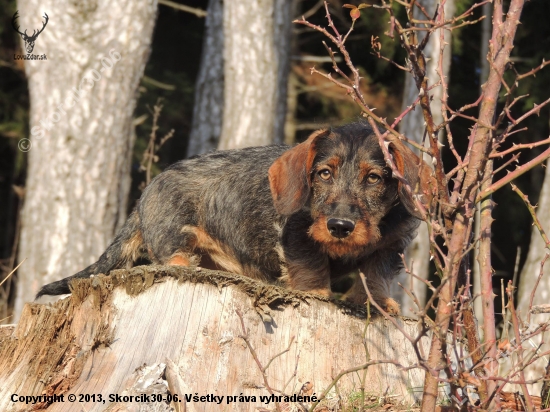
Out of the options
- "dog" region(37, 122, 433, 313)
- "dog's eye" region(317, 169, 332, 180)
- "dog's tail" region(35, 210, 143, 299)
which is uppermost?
"dog's eye" region(317, 169, 332, 180)

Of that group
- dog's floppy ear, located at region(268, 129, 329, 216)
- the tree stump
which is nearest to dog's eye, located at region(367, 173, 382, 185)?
dog's floppy ear, located at region(268, 129, 329, 216)

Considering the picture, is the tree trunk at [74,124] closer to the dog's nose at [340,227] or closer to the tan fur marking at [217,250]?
the tan fur marking at [217,250]

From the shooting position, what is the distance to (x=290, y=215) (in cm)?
504

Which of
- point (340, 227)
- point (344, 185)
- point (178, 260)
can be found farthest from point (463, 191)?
point (178, 260)

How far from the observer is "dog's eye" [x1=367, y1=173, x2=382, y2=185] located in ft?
15.2

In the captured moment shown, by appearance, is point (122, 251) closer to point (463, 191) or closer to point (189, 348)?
point (189, 348)

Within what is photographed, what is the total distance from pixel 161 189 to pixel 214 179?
1.43ft

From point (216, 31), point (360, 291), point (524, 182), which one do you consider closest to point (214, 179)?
point (360, 291)

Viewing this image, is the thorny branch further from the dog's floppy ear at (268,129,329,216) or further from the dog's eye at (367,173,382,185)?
the dog's floppy ear at (268,129,329,216)

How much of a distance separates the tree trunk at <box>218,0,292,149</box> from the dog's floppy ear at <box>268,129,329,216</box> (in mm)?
5868

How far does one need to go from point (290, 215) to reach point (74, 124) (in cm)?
446

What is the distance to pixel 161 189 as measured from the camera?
585 centimetres

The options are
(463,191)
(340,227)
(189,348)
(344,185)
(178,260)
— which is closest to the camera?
(463,191)

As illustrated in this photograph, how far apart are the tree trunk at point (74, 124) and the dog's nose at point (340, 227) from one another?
195 inches
